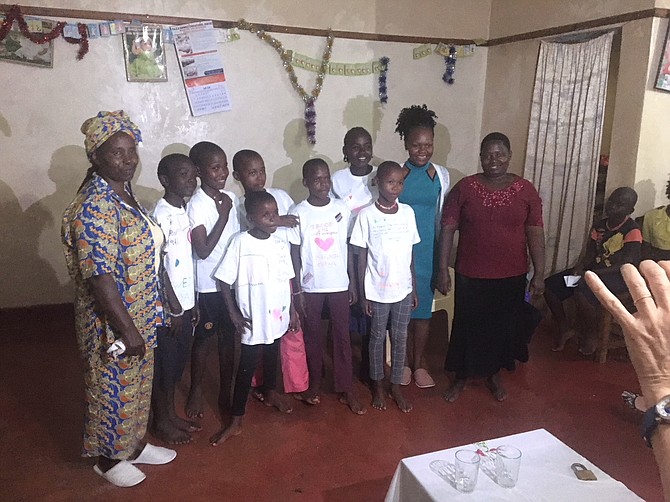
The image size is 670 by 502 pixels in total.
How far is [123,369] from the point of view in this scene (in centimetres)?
199

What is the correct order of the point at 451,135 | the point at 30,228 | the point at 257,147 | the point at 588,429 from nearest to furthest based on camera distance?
1. the point at 588,429
2. the point at 30,228
3. the point at 257,147
4. the point at 451,135

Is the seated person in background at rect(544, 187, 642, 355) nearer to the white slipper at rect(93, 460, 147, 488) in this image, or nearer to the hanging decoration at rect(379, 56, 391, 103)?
the hanging decoration at rect(379, 56, 391, 103)

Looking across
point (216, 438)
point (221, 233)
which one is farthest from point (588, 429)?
point (221, 233)

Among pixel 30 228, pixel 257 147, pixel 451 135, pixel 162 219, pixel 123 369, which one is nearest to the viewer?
pixel 123 369

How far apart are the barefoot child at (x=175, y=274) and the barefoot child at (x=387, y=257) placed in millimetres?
765

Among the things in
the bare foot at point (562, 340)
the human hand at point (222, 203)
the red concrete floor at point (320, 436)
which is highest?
the human hand at point (222, 203)

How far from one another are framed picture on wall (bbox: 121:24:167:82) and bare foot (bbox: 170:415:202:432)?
2.33 metres

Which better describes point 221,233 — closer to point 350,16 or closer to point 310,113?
point 310,113

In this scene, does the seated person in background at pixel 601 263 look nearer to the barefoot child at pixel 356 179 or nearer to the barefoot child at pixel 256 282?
the barefoot child at pixel 356 179

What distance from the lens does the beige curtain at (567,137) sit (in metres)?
3.54

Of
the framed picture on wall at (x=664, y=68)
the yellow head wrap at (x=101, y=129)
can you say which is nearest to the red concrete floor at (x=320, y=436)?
the yellow head wrap at (x=101, y=129)

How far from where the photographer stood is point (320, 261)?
2.51 metres

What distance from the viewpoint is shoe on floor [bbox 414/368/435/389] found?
2.98m

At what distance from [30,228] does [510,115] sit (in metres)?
3.64
